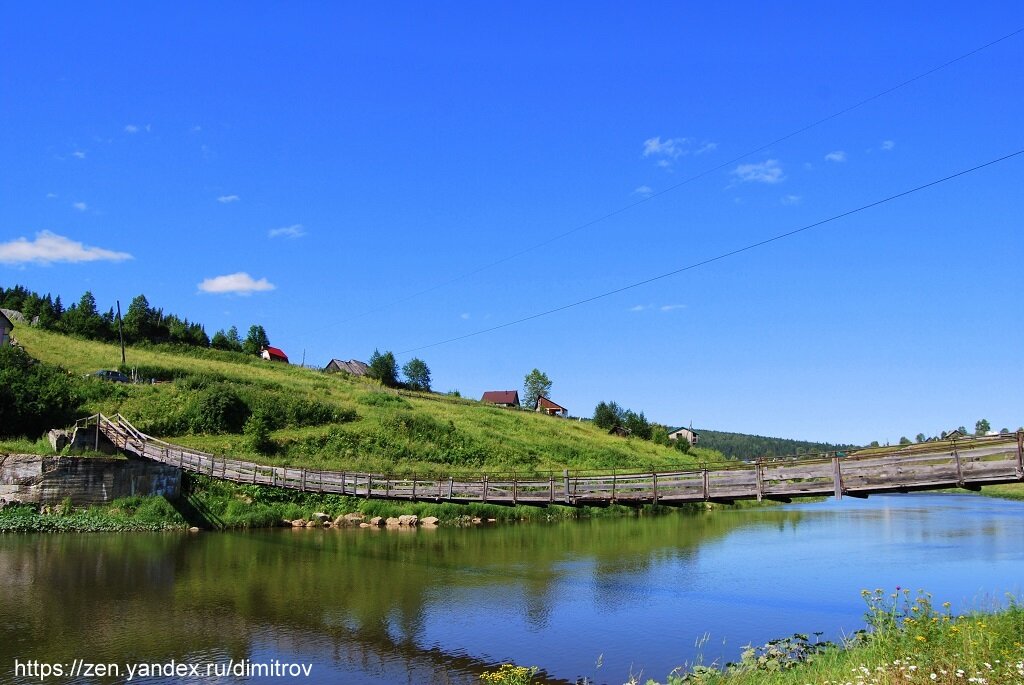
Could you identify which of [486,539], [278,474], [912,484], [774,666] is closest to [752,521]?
[486,539]

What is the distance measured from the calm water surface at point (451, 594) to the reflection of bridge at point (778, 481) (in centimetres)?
309

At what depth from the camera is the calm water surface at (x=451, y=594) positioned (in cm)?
1683

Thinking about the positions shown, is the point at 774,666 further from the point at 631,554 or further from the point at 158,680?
the point at 631,554

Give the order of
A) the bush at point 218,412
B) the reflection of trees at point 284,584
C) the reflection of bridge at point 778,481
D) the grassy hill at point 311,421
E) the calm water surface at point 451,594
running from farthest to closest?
the bush at point 218,412 < the grassy hill at point 311,421 < the reflection of trees at point 284,584 < the calm water surface at point 451,594 < the reflection of bridge at point 778,481

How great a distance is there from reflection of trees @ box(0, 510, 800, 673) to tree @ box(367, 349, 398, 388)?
49.3 metres

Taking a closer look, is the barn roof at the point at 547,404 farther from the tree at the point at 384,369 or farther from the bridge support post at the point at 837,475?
the bridge support post at the point at 837,475

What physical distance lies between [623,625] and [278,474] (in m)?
22.0

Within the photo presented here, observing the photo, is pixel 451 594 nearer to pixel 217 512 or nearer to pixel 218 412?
pixel 217 512

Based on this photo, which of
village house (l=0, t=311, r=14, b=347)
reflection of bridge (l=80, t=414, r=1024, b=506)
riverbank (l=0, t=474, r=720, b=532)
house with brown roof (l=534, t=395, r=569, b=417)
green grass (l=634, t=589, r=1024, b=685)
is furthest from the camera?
house with brown roof (l=534, t=395, r=569, b=417)

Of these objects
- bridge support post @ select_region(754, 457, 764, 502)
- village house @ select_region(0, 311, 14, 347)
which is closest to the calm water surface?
bridge support post @ select_region(754, 457, 764, 502)

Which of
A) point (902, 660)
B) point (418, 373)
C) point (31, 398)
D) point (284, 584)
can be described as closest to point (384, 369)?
point (418, 373)

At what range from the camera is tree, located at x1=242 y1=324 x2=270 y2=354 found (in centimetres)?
9956

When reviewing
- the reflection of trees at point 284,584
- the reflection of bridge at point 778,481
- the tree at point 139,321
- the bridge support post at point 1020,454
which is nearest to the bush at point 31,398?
the reflection of trees at point 284,584

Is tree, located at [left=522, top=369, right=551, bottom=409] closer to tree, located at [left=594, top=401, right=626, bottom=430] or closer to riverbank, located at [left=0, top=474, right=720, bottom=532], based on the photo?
tree, located at [left=594, top=401, right=626, bottom=430]
